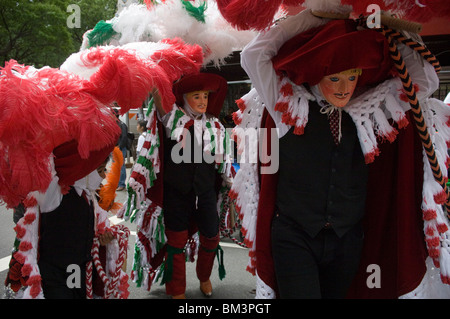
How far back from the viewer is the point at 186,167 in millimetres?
2867

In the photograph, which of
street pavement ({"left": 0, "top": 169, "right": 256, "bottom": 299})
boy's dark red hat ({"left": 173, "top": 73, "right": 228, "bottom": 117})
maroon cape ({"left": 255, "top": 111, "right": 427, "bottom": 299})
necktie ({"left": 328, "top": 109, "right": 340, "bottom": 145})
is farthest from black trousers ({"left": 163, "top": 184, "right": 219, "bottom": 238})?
necktie ({"left": 328, "top": 109, "right": 340, "bottom": 145})

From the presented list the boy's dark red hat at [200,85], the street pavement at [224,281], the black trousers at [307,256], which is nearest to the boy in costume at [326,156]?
the black trousers at [307,256]

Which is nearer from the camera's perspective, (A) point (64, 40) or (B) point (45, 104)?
(B) point (45, 104)

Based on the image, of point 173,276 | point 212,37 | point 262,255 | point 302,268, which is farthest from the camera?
point 173,276

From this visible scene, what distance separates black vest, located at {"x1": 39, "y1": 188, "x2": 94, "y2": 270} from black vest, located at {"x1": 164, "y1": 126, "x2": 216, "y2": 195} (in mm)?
1037

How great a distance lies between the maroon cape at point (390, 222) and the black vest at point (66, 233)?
842mm

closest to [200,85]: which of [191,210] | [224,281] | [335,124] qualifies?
[191,210]

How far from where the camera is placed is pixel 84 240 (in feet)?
6.03

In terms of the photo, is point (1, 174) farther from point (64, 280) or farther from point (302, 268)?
point (302, 268)

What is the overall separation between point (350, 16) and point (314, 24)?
0.19 m

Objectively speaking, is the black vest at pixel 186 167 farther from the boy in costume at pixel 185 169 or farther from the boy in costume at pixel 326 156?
the boy in costume at pixel 326 156

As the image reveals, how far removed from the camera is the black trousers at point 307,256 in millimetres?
1599

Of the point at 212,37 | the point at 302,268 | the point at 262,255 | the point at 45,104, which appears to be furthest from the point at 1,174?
the point at 212,37

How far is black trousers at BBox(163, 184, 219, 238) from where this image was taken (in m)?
2.90
